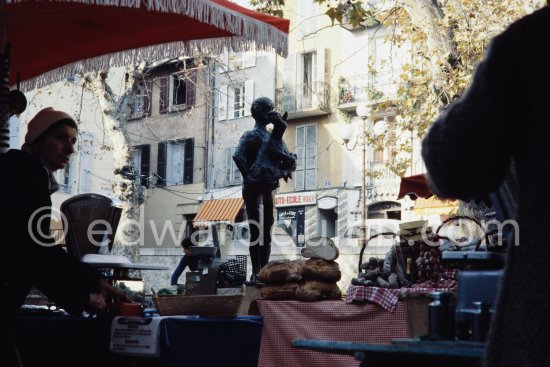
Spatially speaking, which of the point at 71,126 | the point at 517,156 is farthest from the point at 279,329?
the point at 517,156

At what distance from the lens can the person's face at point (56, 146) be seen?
414cm

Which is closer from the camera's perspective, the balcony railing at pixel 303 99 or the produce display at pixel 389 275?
the produce display at pixel 389 275

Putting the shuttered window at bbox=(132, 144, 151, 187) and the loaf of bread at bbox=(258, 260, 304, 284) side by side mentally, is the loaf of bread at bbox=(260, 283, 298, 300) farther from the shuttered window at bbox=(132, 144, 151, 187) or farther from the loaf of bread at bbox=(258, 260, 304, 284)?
the shuttered window at bbox=(132, 144, 151, 187)

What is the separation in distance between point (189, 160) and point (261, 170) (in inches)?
1247

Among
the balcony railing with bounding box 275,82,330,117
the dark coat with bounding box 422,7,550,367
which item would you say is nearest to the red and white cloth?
the dark coat with bounding box 422,7,550,367

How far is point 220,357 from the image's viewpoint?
13.9 ft

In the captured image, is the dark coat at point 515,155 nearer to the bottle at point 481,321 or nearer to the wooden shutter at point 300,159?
the bottle at point 481,321

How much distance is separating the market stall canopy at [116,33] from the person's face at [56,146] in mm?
871

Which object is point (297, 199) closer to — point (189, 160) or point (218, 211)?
point (218, 211)

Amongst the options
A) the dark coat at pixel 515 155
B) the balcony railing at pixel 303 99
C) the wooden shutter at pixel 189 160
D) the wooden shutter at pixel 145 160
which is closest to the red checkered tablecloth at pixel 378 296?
the dark coat at pixel 515 155

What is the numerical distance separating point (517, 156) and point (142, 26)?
13.3 ft

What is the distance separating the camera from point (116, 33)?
573 cm

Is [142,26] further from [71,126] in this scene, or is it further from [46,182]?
[46,182]

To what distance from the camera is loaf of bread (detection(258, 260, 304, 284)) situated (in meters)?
5.77
